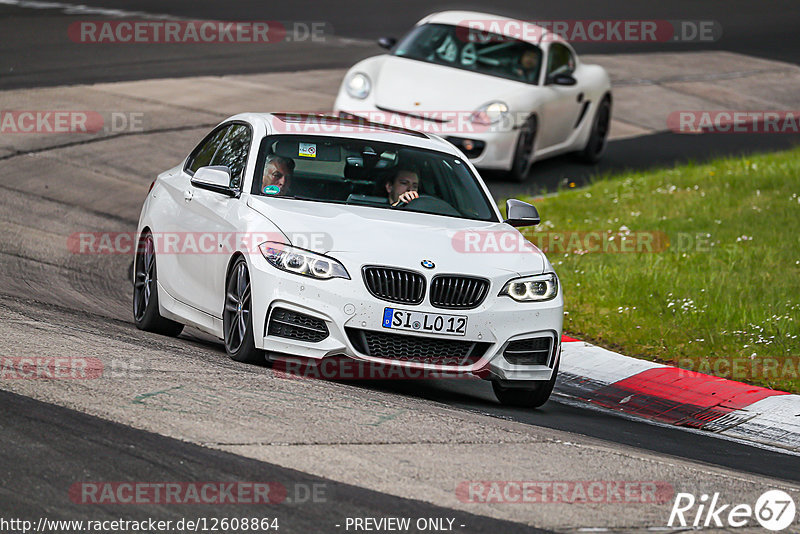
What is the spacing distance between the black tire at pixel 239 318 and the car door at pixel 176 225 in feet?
2.30

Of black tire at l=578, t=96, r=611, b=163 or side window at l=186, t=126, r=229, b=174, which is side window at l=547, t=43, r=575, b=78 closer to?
black tire at l=578, t=96, r=611, b=163

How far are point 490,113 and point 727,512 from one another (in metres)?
10.00

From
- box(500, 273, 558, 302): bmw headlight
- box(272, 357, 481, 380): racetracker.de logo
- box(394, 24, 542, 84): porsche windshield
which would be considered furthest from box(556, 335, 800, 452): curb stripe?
box(394, 24, 542, 84): porsche windshield

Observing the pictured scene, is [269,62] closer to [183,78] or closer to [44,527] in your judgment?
[183,78]

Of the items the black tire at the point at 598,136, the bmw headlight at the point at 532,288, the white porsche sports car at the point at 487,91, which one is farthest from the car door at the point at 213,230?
the black tire at the point at 598,136

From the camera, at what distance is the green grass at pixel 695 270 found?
33.6 ft

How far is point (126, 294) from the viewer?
36.7 ft

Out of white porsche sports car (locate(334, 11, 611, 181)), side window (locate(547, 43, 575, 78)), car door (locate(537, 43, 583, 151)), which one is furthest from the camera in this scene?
side window (locate(547, 43, 575, 78))

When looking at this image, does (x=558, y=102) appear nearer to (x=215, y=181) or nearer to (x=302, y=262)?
(x=215, y=181)

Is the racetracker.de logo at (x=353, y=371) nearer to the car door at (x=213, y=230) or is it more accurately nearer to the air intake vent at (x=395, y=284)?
the air intake vent at (x=395, y=284)

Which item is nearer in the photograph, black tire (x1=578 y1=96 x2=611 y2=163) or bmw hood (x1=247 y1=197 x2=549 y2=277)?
bmw hood (x1=247 y1=197 x2=549 y2=277)

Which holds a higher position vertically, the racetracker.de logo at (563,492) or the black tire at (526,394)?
the racetracker.de logo at (563,492)

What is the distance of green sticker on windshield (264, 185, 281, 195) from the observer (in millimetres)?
8680

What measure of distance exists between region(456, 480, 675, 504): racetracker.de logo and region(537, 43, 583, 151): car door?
1062 cm
